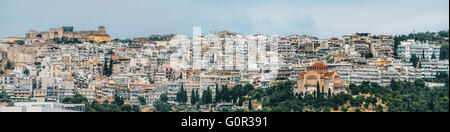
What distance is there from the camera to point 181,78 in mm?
22047

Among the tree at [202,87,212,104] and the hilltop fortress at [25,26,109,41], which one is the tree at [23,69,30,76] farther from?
the tree at [202,87,212,104]

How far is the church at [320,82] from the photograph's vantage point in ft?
62.5

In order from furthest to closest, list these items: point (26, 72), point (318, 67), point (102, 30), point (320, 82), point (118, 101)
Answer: point (102, 30) → point (26, 72) → point (318, 67) → point (118, 101) → point (320, 82)

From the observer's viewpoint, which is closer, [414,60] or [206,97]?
[206,97]

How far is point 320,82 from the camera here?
19.3 m

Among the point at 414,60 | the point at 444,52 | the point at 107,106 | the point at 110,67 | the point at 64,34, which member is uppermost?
the point at 64,34

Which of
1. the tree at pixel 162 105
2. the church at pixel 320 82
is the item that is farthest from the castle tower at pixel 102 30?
the church at pixel 320 82

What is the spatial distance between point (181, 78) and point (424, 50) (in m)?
6.23

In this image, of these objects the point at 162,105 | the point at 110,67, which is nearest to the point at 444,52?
the point at 162,105

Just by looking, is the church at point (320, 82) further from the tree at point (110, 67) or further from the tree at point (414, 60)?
the tree at point (110, 67)

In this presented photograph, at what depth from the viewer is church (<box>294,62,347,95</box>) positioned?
750 inches

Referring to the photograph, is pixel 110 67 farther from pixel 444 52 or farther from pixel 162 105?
pixel 444 52
